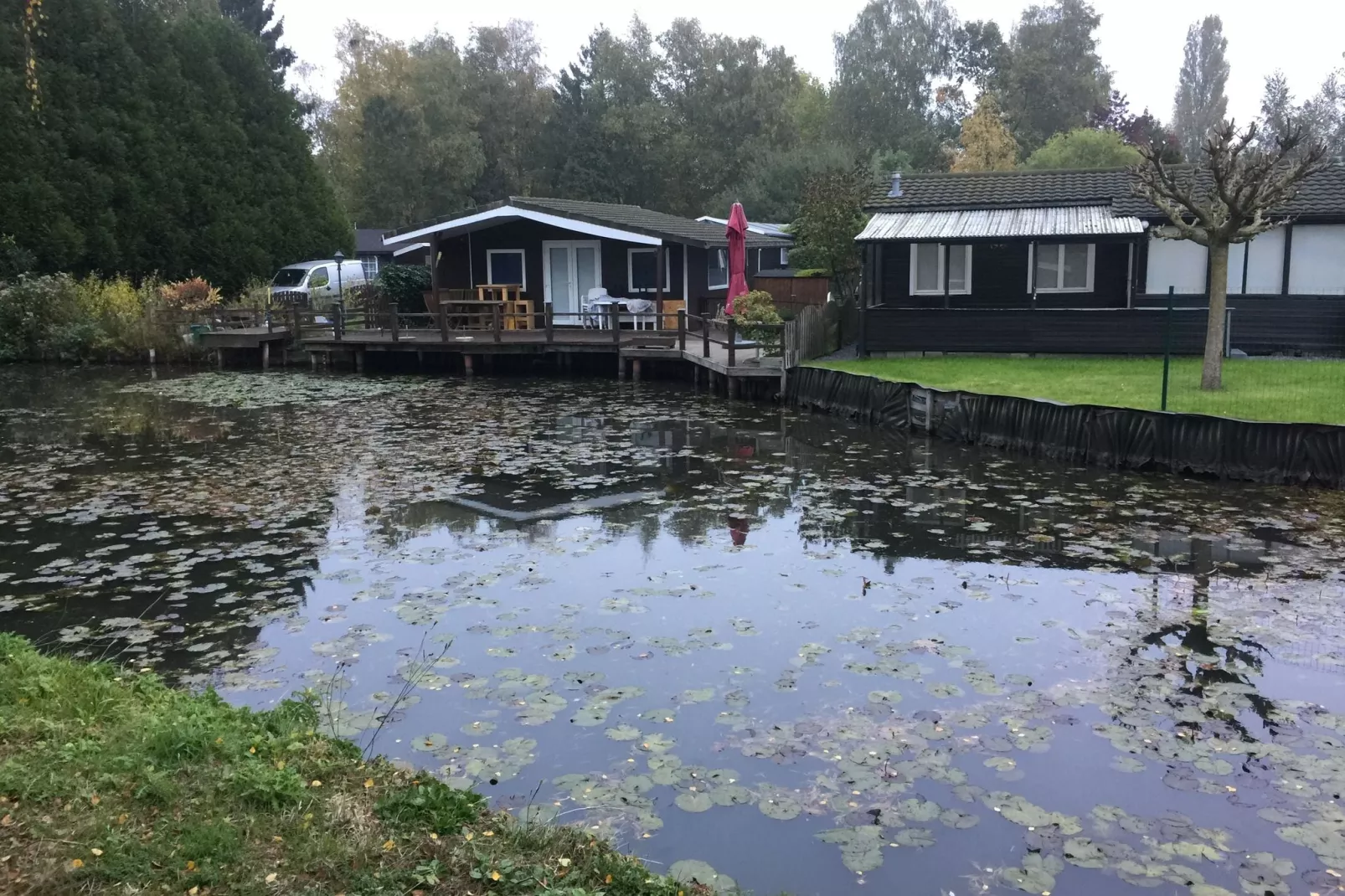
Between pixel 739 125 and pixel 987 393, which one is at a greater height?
pixel 739 125

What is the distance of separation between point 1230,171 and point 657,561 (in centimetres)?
1036

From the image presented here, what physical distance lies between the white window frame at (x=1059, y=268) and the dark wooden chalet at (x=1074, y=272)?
0.02 meters

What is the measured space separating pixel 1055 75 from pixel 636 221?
148 feet

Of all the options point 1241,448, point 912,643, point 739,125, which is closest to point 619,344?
point 1241,448

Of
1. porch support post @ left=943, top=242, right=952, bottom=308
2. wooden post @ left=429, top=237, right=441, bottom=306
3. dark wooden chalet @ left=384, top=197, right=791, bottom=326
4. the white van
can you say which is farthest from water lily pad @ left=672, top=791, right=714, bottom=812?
the white van

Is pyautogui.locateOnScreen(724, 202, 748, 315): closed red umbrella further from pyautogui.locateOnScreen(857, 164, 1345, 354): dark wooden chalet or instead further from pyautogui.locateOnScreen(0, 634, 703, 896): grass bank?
pyautogui.locateOnScreen(0, 634, 703, 896): grass bank

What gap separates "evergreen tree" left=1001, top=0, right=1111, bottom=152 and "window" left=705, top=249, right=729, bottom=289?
36.9 m

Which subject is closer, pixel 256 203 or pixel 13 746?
pixel 13 746

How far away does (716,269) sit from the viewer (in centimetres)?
3183

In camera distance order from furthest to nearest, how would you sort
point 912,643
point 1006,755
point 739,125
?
point 739,125 → point 912,643 → point 1006,755

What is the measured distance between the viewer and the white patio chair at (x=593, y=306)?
26.2 meters

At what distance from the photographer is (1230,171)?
1484 cm

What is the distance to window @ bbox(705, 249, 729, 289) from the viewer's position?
3078 cm

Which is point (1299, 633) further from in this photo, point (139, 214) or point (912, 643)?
point (139, 214)
